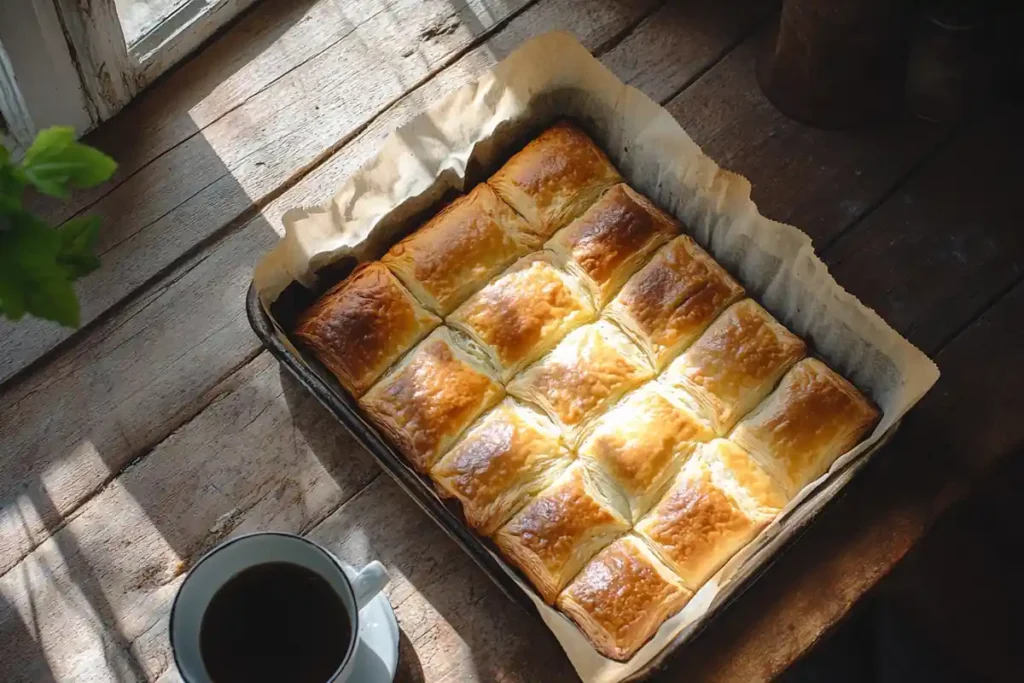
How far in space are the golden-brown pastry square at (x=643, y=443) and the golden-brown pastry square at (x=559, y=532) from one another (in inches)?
1.1

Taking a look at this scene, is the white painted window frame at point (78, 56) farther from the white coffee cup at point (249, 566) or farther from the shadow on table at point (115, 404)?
the white coffee cup at point (249, 566)

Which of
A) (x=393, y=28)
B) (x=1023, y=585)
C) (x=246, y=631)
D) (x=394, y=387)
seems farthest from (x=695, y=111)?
(x=246, y=631)

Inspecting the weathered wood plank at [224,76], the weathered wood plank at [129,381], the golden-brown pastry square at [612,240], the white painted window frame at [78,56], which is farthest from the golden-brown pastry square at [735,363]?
the white painted window frame at [78,56]

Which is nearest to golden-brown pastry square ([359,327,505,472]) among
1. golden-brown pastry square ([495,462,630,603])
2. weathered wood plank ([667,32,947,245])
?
golden-brown pastry square ([495,462,630,603])

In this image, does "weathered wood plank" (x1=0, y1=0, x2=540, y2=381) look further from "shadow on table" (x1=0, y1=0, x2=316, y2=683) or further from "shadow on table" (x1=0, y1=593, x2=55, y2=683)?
"shadow on table" (x1=0, y1=593, x2=55, y2=683)

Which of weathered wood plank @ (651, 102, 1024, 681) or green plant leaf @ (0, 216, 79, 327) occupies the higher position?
green plant leaf @ (0, 216, 79, 327)

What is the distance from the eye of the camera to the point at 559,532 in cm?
109

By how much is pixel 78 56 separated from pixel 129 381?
399 mm

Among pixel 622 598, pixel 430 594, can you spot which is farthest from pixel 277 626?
pixel 622 598

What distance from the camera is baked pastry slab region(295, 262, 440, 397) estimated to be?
1.18 m

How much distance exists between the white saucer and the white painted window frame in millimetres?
730

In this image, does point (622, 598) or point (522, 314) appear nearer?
point (622, 598)

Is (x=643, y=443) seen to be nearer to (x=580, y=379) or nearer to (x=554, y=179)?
(x=580, y=379)

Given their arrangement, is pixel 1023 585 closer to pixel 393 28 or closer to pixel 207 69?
pixel 393 28
